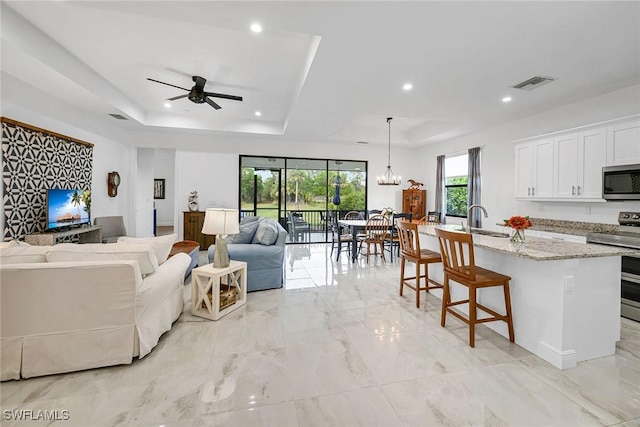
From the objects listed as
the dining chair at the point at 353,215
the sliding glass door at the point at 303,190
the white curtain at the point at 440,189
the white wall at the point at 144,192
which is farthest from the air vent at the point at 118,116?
the white curtain at the point at 440,189

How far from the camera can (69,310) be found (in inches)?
81.0

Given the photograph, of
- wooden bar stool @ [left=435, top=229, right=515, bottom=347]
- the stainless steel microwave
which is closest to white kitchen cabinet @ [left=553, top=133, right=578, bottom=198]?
the stainless steel microwave

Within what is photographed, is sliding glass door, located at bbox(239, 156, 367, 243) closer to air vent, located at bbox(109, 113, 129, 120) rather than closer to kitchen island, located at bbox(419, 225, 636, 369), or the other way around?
air vent, located at bbox(109, 113, 129, 120)

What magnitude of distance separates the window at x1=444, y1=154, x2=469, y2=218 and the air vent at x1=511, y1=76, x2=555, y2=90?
2.91 metres

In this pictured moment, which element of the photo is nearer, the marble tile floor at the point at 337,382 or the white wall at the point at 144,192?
the marble tile floor at the point at 337,382

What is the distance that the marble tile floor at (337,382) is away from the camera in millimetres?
1688

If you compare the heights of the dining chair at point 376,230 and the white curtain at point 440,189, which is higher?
the white curtain at point 440,189

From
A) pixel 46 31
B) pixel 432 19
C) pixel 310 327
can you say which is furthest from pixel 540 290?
pixel 46 31

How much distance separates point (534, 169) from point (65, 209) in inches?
304

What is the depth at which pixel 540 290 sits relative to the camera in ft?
7.64

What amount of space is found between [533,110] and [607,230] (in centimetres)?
221

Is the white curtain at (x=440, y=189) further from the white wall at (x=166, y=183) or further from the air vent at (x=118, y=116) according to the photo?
the white wall at (x=166, y=183)

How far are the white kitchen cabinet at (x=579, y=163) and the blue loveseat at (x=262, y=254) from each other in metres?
4.34

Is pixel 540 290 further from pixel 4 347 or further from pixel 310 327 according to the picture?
pixel 4 347
